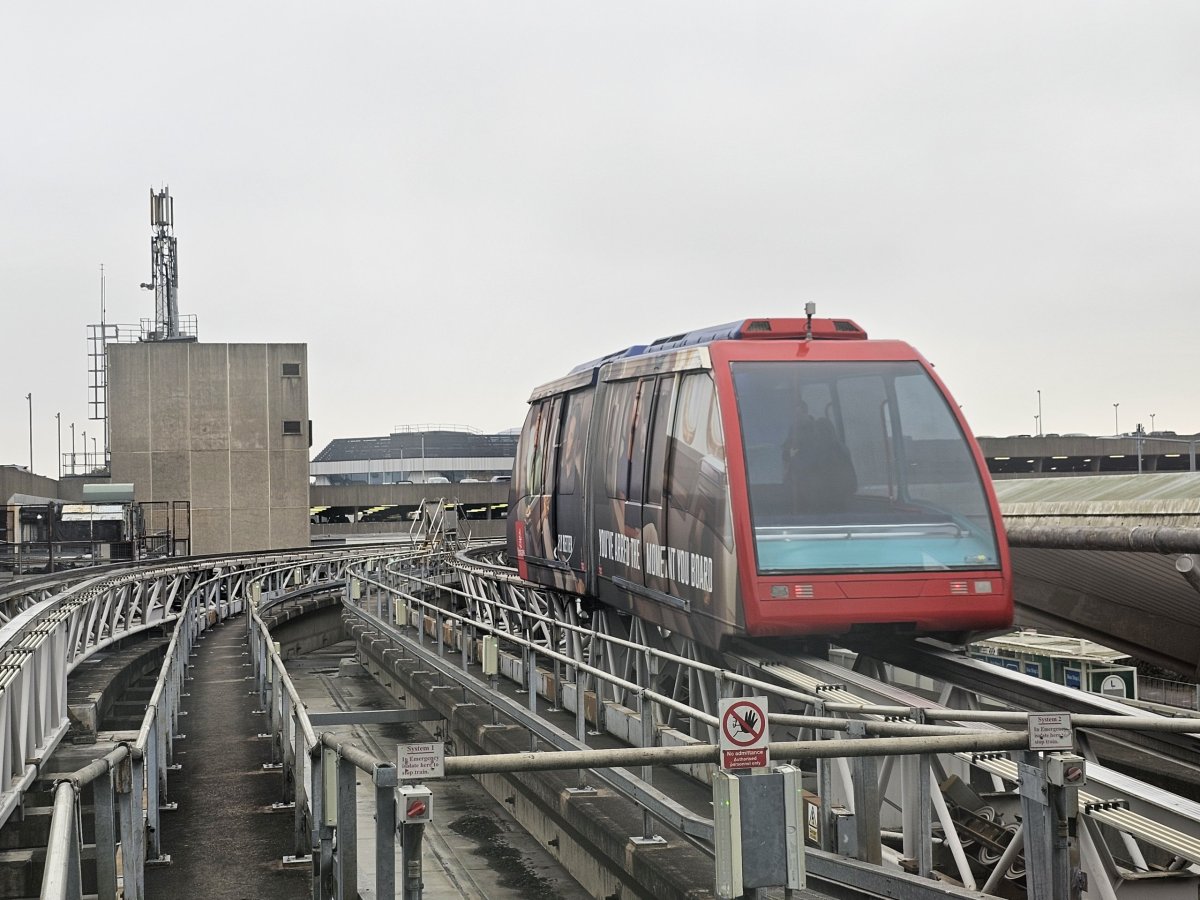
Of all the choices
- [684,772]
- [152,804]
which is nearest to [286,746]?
[152,804]

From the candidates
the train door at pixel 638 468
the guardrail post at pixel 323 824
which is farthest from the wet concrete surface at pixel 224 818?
the train door at pixel 638 468

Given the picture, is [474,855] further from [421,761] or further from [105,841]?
[421,761]

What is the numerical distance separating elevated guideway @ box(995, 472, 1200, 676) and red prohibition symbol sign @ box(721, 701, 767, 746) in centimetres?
1076

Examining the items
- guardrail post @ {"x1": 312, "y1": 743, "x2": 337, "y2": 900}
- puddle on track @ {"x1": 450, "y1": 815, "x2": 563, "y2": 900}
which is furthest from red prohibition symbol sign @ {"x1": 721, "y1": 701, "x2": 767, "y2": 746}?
puddle on track @ {"x1": 450, "y1": 815, "x2": 563, "y2": 900}

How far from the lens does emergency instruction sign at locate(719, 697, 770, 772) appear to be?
5.24 meters

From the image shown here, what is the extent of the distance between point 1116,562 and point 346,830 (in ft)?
46.3

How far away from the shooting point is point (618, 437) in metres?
15.4

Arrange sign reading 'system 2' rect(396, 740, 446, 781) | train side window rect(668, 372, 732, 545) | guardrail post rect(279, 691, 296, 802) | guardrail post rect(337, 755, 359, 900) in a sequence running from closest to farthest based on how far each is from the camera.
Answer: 1. sign reading 'system 2' rect(396, 740, 446, 781)
2. guardrail post rect(337, 755, 359, 900)
3. guardrail post rect(279, 691, 296, 802)
4. train side window rect(668, 372, 732, 545)

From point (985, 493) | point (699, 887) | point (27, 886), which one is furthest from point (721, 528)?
point (27, 886)

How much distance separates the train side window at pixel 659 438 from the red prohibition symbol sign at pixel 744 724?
8.18 metres

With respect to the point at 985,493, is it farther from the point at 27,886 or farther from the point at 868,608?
the point at 27,886

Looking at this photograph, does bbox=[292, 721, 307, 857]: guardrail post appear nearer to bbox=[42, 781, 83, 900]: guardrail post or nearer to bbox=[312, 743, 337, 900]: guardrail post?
bbox=[312, 743, 337, 900]: guardrail post

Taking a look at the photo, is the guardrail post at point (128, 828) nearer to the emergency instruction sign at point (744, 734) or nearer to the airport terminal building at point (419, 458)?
the emergency instruction sign at point (744, 734)

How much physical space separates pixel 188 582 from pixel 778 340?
A: 21070 millimetres
